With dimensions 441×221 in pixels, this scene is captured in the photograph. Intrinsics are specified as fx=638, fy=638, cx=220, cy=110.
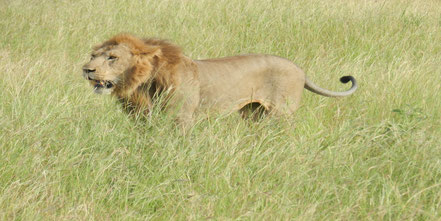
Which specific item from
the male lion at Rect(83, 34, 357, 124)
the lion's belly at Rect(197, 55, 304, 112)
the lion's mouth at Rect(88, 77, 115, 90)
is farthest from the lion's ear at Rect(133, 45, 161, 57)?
the lion's belly at Rect(197, 55, 304, 112)

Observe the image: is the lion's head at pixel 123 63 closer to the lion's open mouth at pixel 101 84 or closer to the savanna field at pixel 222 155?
the lion's open mouth at pixel 101 84

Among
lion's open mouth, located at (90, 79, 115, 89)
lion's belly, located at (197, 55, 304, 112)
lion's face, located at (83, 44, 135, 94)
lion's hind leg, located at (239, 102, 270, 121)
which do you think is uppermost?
lion's face, located at (83, 44, 135, 94)

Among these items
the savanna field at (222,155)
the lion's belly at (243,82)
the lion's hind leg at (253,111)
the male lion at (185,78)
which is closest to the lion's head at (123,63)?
the male lion at (185,78)

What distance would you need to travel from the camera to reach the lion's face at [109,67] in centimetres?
367

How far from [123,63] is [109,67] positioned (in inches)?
3.4

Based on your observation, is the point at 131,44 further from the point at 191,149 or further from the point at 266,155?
the point at 266,155

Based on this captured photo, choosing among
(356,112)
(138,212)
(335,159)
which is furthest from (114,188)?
(356,112)

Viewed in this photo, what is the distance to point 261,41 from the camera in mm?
6543

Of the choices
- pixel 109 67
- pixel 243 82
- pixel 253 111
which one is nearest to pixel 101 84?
pixel 109 67

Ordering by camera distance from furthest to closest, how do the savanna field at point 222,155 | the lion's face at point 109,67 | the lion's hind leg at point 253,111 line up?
the lion's hind leg at point 253,111
the lion's face at point 109,67
the savanna field at point 222,155

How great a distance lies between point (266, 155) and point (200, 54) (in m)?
2.87

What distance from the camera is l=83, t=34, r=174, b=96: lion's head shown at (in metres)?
3.73

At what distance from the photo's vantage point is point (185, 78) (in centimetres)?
391

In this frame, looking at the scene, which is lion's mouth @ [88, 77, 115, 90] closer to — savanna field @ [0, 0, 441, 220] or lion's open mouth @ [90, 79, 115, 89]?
lion's open mouth @ [90, 79, 115, 89]
